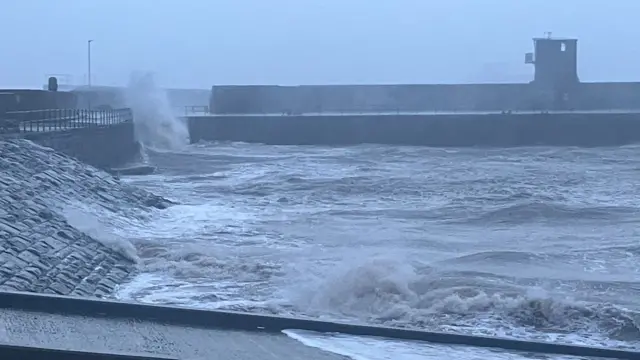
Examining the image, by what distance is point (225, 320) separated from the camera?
14.4 feet

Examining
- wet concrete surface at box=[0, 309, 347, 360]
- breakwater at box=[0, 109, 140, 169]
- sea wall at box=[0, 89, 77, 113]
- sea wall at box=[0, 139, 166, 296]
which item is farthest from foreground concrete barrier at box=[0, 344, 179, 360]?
sea wall at box=[0, 89, 77, 113]

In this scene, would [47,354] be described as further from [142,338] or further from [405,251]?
[405,251]

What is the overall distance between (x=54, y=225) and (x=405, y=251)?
3.93m

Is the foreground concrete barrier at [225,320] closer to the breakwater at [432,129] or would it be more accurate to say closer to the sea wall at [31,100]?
the sea wall at [31,100]

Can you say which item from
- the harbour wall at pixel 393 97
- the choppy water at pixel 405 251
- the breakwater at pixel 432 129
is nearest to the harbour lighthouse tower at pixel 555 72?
the harbour wall at pixel 393 97

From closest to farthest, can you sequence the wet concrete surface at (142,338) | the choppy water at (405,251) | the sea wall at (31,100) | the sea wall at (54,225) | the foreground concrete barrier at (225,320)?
the wet concrete surface at (142,338), the foreground concrete barrier at (225,320), the choppy water at (405,251), the sea wall at (54,225), the sea wall at (31,100)

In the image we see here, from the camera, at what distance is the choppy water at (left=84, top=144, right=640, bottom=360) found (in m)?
7.58

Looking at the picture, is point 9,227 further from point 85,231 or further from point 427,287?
point 427,287

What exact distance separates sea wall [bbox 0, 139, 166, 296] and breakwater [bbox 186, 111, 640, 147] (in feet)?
69.7

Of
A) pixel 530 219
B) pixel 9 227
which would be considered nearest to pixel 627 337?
pixel 9 227

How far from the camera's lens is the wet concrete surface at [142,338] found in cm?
376

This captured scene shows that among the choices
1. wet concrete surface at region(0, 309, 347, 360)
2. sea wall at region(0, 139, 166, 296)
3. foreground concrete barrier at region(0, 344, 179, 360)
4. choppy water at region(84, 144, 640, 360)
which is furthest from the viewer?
sea wall at region(0, 139, 166, 296)

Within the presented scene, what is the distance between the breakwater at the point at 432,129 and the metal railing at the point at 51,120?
11401 millimetres

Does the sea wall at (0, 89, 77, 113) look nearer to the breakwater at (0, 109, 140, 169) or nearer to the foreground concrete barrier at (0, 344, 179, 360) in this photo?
the breakwater at (0, 109, 140, 169)
